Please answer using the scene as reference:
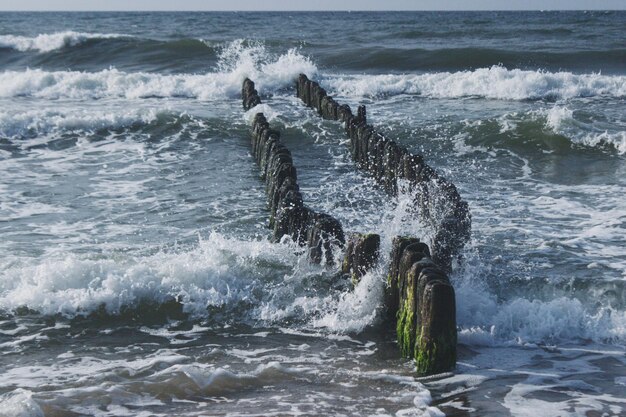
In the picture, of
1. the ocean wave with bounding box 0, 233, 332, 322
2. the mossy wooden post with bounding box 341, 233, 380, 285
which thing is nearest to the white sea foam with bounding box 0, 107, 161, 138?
the ocean wave with bounding box 0, 233, 332, 322

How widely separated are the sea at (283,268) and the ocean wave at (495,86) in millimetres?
889

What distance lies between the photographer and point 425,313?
256 inches

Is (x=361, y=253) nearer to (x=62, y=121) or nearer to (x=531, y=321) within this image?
(x=531, y=321)

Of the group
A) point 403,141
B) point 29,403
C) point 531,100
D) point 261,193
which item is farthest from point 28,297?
point 531,100

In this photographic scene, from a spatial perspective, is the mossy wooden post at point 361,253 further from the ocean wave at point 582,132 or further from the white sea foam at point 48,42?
the white sea foam at point 48,42

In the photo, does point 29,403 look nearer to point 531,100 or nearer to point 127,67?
point 531,100

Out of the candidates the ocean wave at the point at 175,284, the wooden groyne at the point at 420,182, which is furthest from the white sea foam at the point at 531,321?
the ocean wave at the point at 175,284

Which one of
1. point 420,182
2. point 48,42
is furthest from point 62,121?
point 48,42

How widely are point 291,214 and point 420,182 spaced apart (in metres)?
1.57

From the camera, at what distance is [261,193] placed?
12.6 m

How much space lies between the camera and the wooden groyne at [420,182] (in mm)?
8680

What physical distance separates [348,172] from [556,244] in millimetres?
4522

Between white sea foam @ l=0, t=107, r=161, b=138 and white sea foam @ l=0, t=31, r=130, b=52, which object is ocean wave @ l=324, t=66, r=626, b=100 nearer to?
white sea foam @ l=0, t=107, r=161, b=138

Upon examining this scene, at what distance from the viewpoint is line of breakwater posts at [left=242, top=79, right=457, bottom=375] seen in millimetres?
6492
